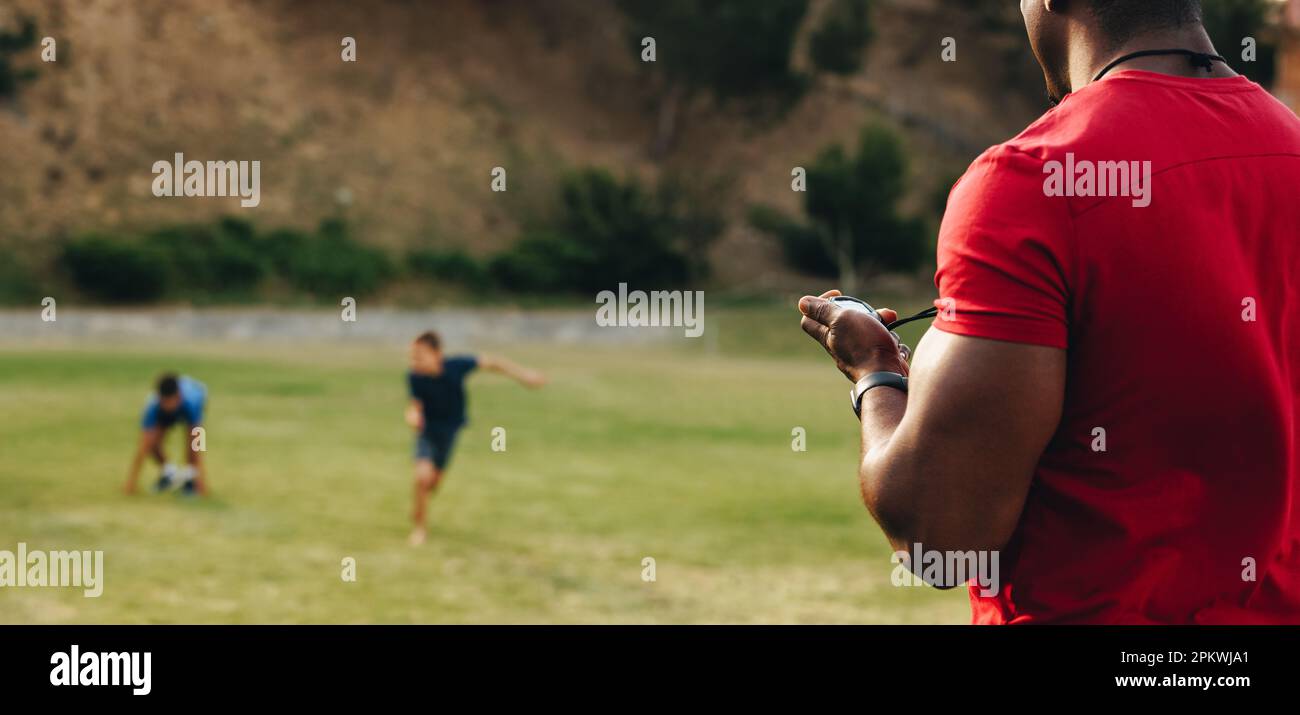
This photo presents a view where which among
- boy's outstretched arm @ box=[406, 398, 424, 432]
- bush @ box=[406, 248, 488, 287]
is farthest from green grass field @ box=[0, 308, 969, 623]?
bush @ box=[406, 248, 488, 287]

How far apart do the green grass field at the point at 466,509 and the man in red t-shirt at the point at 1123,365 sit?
6932 millimetres

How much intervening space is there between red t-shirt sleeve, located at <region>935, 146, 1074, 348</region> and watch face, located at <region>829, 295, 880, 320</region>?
418 mm

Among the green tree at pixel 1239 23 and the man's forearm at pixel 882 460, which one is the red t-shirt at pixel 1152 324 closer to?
the man's forearm at pixel 882 460

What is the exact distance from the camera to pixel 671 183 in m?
47.5

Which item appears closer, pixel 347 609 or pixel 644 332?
pixel 347 609

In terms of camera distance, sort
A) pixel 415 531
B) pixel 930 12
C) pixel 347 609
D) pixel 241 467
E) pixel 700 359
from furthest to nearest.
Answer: pixel 930 12
pixel 700 359
pixel 241 467
pixel 415 531
pixel 347 609

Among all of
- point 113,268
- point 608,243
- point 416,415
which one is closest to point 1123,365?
point 416,415

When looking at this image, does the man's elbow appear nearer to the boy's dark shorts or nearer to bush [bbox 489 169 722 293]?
the boy's dark shorts

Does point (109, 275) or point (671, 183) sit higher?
point (671, 183)

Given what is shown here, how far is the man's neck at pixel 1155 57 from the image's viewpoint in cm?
186

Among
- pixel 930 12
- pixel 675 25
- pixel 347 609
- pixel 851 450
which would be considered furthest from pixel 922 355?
pixel 930 12

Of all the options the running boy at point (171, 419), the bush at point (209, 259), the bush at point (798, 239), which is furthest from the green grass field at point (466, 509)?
the bush at point (798, 239)
